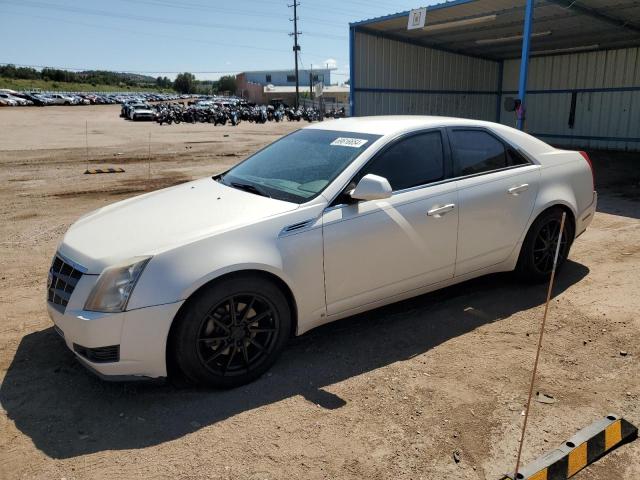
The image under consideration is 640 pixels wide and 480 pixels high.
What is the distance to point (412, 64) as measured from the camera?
703 inches

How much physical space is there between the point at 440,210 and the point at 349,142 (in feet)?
2.81

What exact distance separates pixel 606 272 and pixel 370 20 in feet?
39.1

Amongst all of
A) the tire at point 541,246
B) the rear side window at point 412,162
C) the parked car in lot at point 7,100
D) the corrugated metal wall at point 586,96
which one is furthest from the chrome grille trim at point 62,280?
the parked car in lot at point 7,100

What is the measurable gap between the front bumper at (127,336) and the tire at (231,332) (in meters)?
0.10

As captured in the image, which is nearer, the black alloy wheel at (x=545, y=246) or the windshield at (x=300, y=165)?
the windshield at (x=300, y=165)

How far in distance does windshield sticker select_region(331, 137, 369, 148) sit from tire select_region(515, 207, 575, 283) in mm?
1815

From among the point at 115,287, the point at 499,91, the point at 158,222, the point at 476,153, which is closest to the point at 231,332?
the point at 115,287

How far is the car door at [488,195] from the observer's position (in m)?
4.14

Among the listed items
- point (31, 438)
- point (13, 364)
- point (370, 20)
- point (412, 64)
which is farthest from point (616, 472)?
point (412, 64)

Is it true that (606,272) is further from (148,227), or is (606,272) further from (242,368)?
(148,227)

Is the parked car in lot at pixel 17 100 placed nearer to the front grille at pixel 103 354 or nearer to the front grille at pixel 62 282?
the front grille at pixel 62 282

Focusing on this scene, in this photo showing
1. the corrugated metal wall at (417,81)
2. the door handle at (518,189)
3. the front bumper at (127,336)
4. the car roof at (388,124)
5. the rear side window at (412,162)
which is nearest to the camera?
the front bumper at (127,336)

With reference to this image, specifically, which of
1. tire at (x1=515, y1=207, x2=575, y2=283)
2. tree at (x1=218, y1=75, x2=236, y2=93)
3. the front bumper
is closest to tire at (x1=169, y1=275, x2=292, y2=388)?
the front bumper

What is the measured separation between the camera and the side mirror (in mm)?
3385
